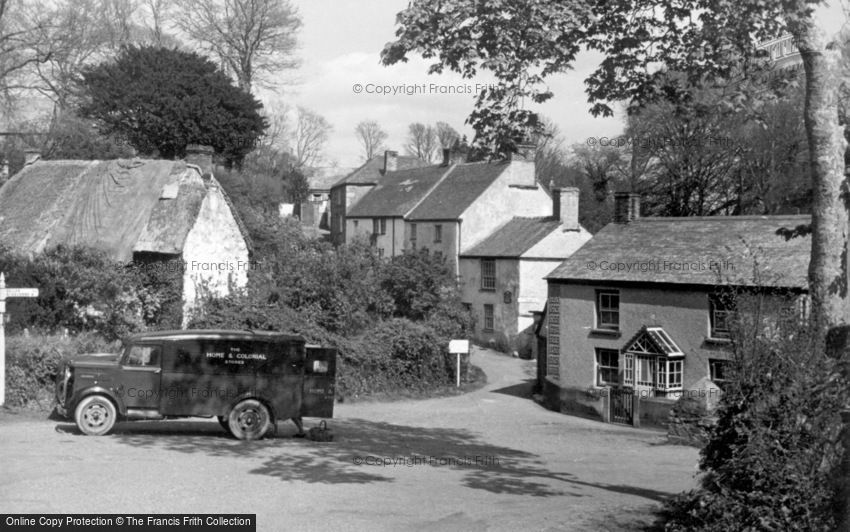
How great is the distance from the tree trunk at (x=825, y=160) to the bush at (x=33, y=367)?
66.0ft

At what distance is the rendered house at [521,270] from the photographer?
50.7m

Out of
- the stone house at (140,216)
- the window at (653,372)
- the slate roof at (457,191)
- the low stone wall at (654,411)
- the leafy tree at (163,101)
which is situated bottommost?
the low stone wall at (654,411)

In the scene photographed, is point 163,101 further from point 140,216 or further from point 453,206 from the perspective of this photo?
point 453,206

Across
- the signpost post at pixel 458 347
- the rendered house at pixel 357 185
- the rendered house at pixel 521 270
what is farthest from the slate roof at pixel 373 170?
the signpost post at pixel 458 347

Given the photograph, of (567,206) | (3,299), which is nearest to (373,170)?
(567,206)

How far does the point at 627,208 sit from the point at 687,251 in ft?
17.1

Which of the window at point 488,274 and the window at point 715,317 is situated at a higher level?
the window at point 488,274

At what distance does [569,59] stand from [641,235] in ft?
A: 78.3

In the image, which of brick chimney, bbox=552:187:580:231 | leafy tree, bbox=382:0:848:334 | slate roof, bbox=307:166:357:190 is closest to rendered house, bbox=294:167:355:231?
slate roof, bbox=307:166:357:190

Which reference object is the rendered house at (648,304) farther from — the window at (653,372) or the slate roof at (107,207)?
the slate roof at (107,207)

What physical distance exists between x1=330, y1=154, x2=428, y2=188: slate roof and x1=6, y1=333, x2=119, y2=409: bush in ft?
159

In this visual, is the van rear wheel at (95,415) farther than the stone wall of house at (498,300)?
No

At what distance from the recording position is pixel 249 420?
21312 mm


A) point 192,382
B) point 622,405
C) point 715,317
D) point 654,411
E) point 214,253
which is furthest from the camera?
point 214,253
